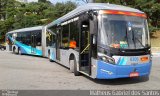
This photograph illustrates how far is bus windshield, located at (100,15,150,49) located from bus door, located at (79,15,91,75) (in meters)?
1.30

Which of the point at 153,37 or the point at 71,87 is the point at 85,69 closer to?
the point at 71,87

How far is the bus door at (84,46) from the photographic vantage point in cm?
1199

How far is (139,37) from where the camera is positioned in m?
11.0

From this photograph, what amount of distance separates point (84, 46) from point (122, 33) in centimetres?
220

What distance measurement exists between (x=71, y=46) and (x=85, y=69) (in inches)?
83.9

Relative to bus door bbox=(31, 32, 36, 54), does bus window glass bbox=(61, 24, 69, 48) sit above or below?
above

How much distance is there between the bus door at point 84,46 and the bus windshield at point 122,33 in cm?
130

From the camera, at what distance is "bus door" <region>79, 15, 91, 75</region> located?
472 inches

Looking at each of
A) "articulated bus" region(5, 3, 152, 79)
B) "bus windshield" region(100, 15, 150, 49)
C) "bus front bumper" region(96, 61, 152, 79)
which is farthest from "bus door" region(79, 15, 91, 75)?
"bus windshield" region(100, 15, 150, 49)

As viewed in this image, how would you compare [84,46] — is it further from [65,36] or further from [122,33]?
[65,36]

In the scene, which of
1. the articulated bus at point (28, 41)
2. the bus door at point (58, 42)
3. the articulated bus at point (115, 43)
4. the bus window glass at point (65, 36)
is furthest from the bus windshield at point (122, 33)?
the articulated bus at point (28, 41)

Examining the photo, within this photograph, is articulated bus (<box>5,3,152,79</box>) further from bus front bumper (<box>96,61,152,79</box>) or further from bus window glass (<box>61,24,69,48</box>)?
bus window glass (<box>61,24,69,48</box>)

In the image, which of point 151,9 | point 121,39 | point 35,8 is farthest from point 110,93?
point 35,8

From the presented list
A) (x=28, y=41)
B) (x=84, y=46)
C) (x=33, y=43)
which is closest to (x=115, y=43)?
(x=84, y=46)
